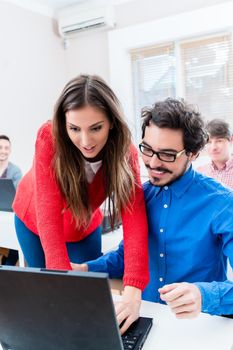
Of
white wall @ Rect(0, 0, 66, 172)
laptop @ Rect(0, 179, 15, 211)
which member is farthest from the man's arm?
white wall @ Rect(0, 0, 66, 172)

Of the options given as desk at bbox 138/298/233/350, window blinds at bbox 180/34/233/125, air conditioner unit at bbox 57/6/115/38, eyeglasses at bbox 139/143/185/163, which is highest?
air conditioner unit at bbox 57/6/115/38

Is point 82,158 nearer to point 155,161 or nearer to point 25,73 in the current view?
point 155,161

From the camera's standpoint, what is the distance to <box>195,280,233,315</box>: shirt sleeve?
0.87 m

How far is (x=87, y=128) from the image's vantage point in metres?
1.03

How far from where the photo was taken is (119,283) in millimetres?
1217

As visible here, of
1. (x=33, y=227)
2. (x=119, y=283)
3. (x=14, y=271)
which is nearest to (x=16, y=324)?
(x=14, y=271)

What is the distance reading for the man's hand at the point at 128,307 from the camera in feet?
2.72

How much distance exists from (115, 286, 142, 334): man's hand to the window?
2391mm

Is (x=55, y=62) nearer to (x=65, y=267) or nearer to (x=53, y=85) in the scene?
(x=53, y=85)

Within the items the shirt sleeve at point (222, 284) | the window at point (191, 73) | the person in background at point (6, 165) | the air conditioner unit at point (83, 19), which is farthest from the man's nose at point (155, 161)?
the air conditioner unit at point (83, 19)

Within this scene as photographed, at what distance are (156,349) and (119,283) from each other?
0.46 m

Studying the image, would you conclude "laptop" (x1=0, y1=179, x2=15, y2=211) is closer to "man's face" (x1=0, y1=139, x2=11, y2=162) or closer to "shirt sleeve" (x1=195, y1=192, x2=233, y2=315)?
"man's face" (x1=0, y1=139, x2=11, y2=162)

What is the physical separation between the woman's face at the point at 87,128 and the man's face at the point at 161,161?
13 cm

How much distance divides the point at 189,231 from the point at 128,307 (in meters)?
0.35
